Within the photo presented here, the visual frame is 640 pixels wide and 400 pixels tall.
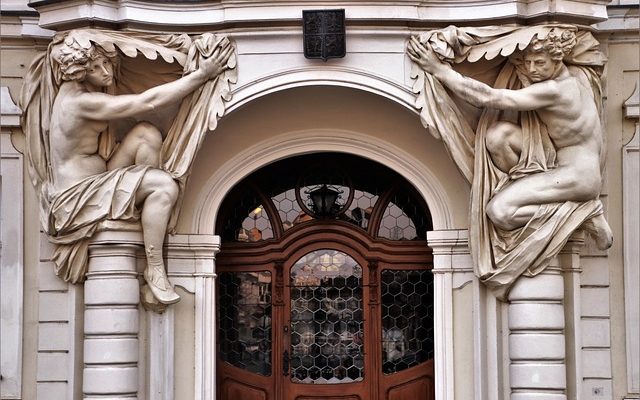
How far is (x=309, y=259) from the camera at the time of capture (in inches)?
415

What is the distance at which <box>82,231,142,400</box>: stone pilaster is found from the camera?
9.63m

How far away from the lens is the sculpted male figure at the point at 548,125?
950 cm

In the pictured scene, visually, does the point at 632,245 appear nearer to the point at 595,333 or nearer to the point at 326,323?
the point at 595,333

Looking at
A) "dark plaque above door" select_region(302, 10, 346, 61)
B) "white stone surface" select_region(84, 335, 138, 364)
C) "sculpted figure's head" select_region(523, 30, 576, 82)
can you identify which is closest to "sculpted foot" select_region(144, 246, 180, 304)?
"white stone surface" select_region(84, 335, 138, 364)

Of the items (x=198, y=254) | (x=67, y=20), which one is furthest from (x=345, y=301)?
(x=67, y=20)

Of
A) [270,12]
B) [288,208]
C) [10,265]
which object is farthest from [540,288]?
[10,265]

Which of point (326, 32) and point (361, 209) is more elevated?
point (326, 32)

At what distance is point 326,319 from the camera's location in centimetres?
1050

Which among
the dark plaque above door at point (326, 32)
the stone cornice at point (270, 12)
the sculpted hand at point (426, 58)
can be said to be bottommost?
the sculpted hand at point (426, 58)

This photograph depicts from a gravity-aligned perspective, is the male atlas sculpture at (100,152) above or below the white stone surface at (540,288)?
above

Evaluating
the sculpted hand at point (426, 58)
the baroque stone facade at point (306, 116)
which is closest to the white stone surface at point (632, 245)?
the baroque stone facade at point (306, 116)

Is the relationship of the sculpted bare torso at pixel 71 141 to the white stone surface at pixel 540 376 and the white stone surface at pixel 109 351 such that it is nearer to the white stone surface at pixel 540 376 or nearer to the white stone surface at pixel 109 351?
the white stone surface at pixel 109 351

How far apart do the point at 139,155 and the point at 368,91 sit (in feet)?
5.19

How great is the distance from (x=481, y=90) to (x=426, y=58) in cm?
42
